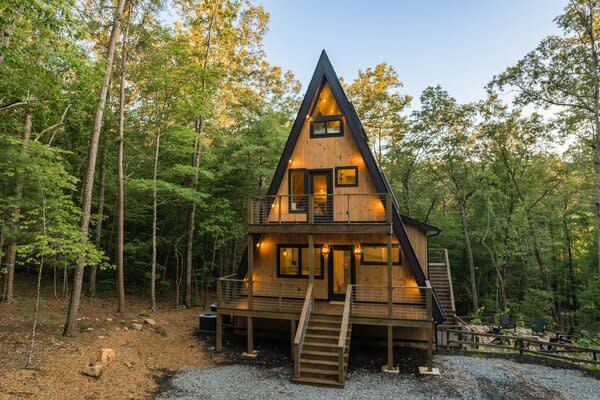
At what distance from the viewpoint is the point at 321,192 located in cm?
1202

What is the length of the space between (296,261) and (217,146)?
11551 mm

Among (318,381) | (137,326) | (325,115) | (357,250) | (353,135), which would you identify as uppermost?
(325,115)

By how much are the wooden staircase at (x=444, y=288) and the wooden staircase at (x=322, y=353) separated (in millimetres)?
5809

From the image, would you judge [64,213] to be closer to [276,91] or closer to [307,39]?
[276,91]

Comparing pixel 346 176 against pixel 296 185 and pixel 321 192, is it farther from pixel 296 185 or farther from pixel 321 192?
pixel 296 185

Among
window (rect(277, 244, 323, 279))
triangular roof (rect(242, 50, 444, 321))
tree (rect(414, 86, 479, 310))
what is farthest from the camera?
tree (rect(414, 86, 479, 310))

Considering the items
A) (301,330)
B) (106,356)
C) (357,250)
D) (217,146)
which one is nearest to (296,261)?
(357,250)

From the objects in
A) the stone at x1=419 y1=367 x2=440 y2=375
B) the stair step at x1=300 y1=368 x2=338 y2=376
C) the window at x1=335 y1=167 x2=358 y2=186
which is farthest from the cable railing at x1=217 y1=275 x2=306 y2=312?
the window at x1=335 y1=167 x2=358 y2=186

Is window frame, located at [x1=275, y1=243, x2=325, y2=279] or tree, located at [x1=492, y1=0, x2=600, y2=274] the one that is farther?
tree, located at [x1=492, y1=0, x2=600, y2=274]

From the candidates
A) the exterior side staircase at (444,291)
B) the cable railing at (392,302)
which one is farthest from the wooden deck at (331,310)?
the exterior side staircase at (444,291)

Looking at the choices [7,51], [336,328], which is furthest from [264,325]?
[7,51]

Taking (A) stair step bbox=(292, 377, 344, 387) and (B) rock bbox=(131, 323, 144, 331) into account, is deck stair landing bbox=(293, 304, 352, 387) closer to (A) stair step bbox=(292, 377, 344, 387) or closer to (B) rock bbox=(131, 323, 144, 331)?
(A) stair step bbox=(292, 377, 344, 387)

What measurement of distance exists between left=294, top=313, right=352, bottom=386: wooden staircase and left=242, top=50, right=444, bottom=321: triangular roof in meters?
3.23

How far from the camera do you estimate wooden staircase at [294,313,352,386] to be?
853 centimetres
